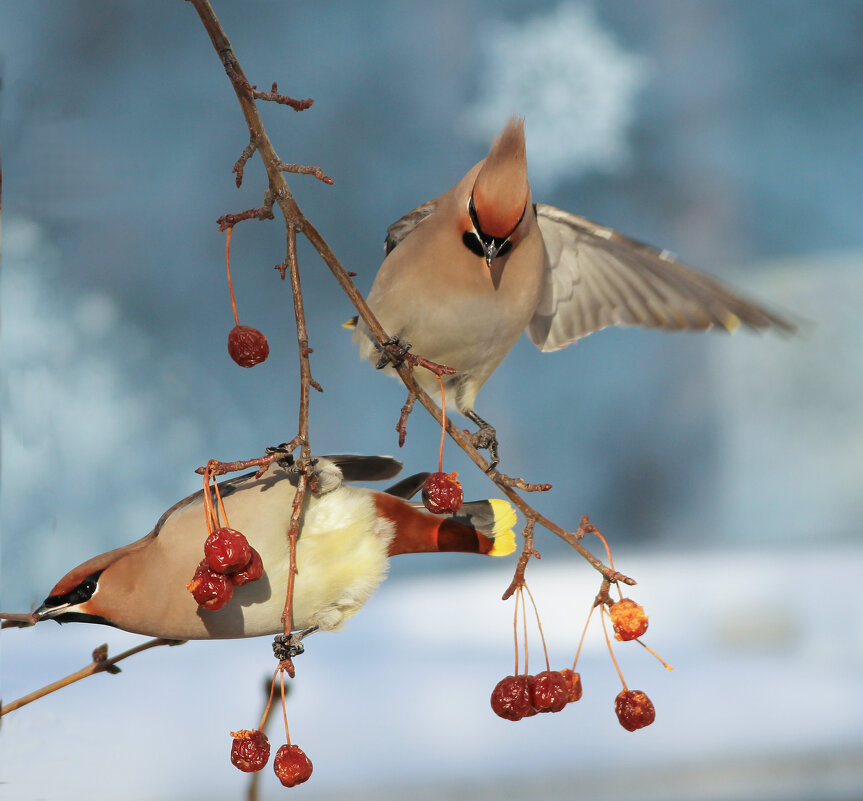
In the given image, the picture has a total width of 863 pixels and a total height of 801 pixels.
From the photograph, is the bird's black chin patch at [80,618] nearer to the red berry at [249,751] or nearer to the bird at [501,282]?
the red berry at [249,751]

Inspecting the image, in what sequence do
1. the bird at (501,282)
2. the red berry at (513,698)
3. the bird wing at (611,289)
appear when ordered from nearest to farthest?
the red berry at (513,698)
the bird at (501,282)
the bird wing at (611,289)

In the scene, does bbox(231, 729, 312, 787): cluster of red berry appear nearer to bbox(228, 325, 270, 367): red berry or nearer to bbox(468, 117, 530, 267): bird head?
bbox(228, 325, 270, 367): red berry

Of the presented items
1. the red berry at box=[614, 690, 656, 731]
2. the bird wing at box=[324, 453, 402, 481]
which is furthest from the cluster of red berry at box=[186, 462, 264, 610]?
the red berry at box=[614, 690, 656, 731]

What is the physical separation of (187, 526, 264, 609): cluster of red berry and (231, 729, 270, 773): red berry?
10 centimetres

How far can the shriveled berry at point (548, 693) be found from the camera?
30.2 inches

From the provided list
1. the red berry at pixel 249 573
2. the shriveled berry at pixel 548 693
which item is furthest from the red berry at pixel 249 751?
the shriveled berry at pixel 548 693

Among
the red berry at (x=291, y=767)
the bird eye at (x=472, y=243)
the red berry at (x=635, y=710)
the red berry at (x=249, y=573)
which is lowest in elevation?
the red berry at (x=291, y=767)

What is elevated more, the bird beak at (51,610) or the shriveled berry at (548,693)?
the bird beak at (51,610)

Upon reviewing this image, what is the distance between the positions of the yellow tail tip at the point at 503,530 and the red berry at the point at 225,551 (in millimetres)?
339

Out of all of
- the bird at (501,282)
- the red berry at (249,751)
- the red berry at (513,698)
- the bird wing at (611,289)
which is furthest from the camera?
the bird wing at (611,289)

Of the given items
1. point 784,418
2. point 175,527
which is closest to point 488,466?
point 175,527

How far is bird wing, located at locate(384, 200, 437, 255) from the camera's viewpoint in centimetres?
114

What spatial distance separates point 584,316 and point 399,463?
42 centimetres

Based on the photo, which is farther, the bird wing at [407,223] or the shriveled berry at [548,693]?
the bird wing at [407,223]
